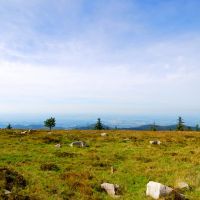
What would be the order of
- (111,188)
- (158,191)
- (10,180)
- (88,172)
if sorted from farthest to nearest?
(88,172) → (111,188) → (10,180) → (158,191)

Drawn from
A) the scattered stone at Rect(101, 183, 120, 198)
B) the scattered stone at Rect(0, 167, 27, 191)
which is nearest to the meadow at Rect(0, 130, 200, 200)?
the scattered stone at Rect(0, 167, 27, 191)

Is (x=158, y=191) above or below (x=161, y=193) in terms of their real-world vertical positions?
above

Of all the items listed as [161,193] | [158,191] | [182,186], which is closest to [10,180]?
[158,191]

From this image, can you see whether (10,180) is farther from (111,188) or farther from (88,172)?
(88,172)

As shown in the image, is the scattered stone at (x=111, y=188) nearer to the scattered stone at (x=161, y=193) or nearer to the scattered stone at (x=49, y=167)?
the scattered stone at (x=161, y=193)

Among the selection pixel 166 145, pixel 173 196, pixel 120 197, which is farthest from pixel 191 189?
pixel 166 145

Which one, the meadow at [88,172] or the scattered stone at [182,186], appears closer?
the meadow at [88,172]

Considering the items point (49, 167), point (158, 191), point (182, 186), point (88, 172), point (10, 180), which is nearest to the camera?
point (158, 191)

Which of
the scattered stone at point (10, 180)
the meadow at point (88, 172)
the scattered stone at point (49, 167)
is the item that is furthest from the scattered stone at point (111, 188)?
A: the scattered stone at point (49, 167)

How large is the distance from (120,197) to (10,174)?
21.9 ft

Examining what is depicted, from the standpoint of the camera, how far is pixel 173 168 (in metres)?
26.0

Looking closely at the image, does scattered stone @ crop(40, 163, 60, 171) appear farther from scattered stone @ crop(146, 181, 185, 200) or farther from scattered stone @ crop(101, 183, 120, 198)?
scattered stone @ crop(146, 181, 185, 200)

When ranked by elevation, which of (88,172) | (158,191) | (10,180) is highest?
(10,180)

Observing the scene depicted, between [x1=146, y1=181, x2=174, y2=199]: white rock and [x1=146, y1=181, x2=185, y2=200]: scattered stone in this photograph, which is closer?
[x1=146, y1=181, x2=185, y2=200]: scattered stone
